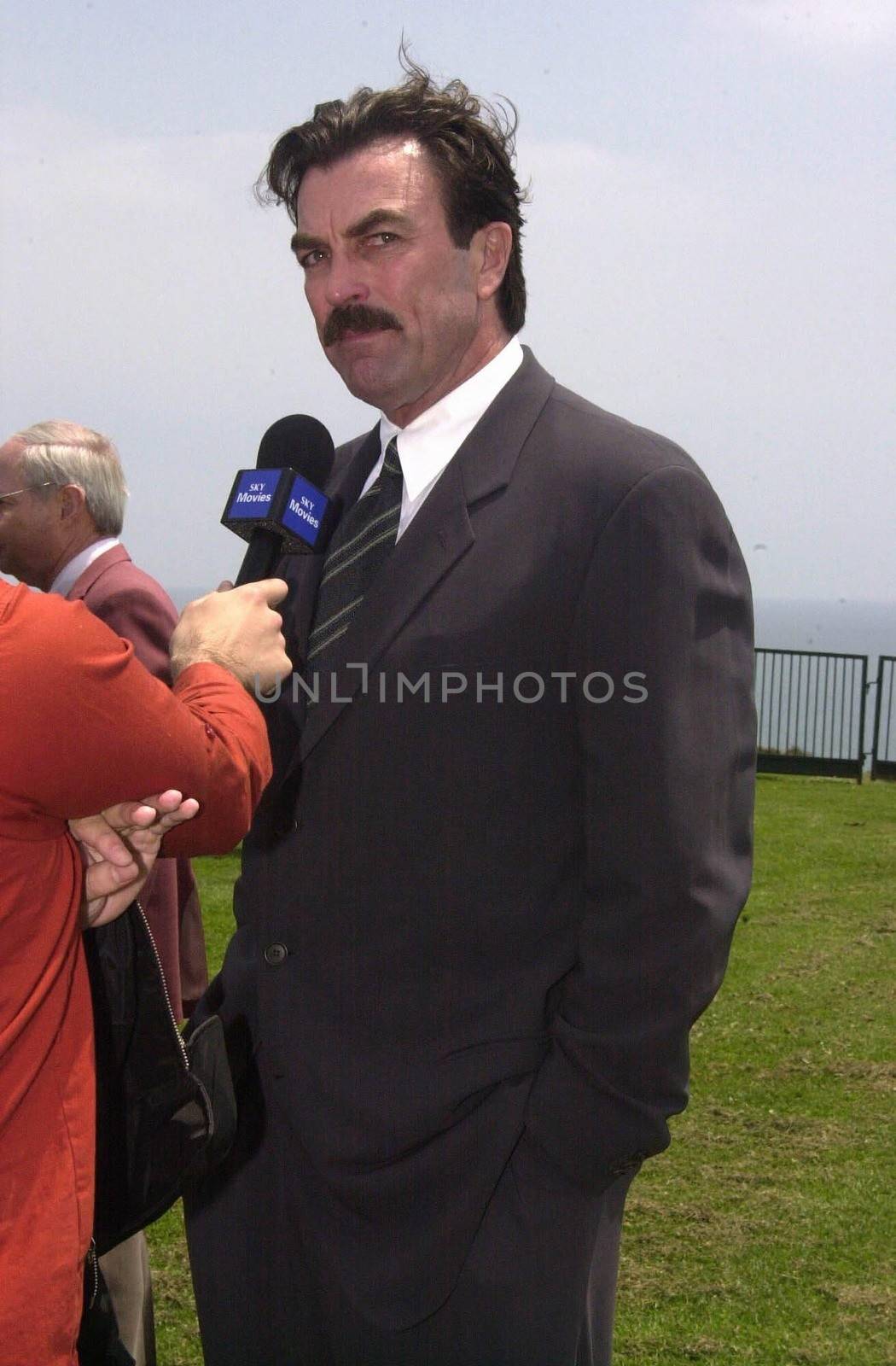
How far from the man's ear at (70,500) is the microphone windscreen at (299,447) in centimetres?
106

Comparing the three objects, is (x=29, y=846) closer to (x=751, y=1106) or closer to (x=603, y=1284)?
(x=603, y=1284)

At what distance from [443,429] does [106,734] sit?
1145 millimetres

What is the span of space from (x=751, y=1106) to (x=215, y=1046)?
3.87 m

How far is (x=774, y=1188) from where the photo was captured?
188 inches

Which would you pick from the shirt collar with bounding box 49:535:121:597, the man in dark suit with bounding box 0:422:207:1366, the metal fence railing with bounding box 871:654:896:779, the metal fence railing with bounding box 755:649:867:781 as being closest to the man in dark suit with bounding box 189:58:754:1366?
the man in dark suit with bounding box 0:422:207:1366

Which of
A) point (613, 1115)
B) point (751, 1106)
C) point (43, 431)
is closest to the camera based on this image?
point (613, 1115)

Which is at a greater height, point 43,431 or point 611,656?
point 43,431

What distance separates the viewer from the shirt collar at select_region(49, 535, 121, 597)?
3629 millimetres

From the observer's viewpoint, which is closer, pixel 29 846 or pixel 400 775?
pixel 29 846

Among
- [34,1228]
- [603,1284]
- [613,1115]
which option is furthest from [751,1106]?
[34,1228]

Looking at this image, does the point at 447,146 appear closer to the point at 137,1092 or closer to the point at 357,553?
the point at 357,553

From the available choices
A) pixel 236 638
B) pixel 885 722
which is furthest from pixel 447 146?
pixel 885 722

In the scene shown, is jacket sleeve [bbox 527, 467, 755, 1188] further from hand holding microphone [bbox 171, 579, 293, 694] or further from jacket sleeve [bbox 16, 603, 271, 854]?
jacket sleeve [bbox 16, 603, 271, 854]

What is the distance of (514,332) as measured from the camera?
260cm
